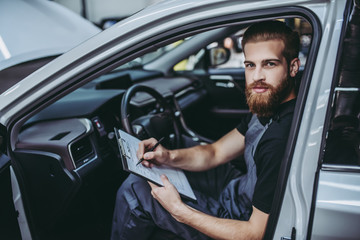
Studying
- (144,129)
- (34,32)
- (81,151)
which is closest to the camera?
(81,151)

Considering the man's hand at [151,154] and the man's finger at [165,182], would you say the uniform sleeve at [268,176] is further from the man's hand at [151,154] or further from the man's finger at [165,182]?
the man's hand at [151,154]

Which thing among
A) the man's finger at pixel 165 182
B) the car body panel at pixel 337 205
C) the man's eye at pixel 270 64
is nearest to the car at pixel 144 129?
the car body panel at pixel 337 205

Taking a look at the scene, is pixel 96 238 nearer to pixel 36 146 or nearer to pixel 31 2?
pixel 36 146

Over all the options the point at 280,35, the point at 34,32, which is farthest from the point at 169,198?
the point at 34,32

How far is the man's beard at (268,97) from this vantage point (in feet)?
3.95

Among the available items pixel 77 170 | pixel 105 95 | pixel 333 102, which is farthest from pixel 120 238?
pixel 333 102

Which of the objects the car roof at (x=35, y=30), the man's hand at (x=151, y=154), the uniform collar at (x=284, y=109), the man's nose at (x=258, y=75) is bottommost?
the man's hand at (x=151, y=154)

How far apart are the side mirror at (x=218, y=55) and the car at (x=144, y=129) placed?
148cm

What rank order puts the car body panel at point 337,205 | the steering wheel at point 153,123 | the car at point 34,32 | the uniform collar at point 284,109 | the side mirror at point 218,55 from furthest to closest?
the side mirror at point 218,55 → the steering wheel at point 153,123 → the car at point 34,32 → the uniform collar at point 284,109 → the car body panel at point 337,205

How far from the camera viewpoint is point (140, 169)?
50.6 inches

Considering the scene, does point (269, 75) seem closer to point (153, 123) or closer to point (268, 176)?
point (268, 176)

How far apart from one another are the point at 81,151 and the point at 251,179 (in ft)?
2.82

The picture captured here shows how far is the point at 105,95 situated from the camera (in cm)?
194

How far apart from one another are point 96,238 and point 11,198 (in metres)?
0.73
